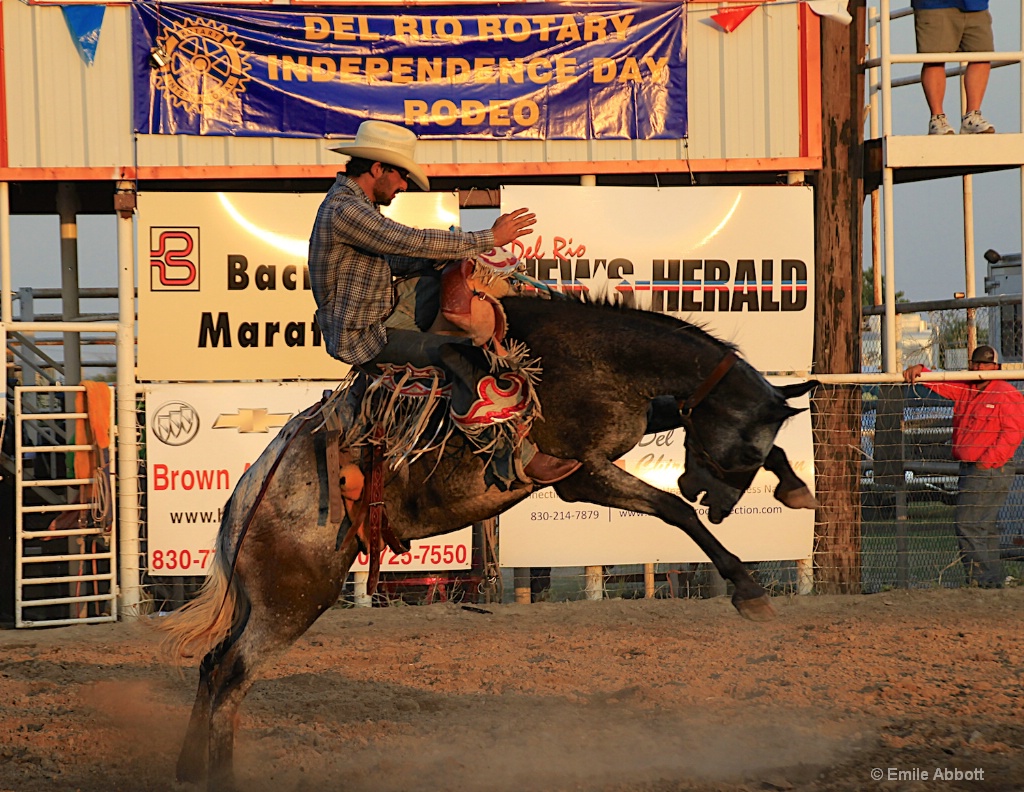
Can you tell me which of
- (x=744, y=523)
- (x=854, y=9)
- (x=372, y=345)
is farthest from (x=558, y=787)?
(x=854, y=9)

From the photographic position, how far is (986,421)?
34.9 ft

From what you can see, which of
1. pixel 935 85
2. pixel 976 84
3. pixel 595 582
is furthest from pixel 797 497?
pixel 976 84

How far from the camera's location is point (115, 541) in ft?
33.5

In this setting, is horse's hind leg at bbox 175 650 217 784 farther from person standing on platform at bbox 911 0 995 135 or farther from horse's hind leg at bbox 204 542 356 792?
person standing on platform at bbox 911 0 995 135

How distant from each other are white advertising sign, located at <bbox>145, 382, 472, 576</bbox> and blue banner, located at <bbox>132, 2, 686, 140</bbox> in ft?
7.90

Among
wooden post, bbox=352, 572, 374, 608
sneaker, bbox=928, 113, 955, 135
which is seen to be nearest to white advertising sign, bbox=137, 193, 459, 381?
wooden post, bbox=352, 572, 374, 608

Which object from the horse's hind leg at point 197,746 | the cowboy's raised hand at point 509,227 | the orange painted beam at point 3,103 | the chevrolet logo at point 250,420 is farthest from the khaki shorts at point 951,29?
the horse's hind leg at point 197,746

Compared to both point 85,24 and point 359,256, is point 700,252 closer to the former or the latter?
point 85,24

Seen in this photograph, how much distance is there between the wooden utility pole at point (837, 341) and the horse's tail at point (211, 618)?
683cm

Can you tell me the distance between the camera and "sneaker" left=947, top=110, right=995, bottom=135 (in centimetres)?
1068

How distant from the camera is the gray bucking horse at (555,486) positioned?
16.8 feet

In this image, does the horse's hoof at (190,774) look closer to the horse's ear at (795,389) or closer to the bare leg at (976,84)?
the horse's ear at (795,389)

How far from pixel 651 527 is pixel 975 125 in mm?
4734

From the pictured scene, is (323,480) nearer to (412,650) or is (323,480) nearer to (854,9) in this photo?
(412,650)
